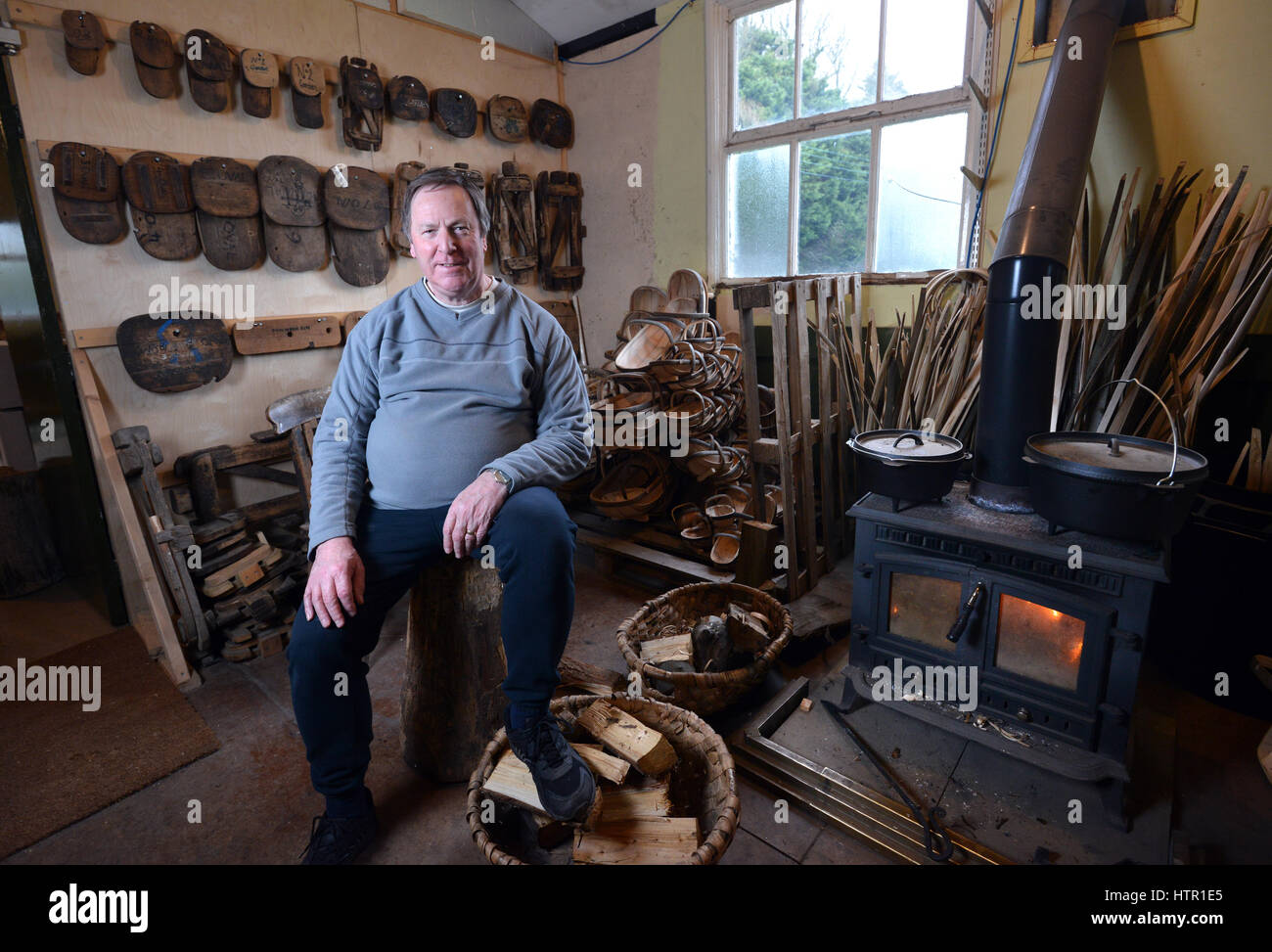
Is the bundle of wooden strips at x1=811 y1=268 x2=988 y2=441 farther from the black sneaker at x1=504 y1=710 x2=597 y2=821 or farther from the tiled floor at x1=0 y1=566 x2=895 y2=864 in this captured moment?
the black sneaker at x1=504 y1=710 x2=597 y2=821

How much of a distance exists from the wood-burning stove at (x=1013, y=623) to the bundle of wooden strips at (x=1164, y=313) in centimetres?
86

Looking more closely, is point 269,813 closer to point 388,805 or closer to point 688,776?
point 388,805

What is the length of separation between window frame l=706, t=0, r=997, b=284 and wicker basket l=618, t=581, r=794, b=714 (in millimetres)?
2095

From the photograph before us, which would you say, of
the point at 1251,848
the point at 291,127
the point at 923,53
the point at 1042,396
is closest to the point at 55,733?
the point at 291,127

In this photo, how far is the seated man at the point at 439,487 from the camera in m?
1.65

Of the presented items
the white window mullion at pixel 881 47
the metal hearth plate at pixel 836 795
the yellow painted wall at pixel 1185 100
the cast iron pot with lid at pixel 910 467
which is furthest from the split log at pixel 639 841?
the white window mullion at pixel 881 47

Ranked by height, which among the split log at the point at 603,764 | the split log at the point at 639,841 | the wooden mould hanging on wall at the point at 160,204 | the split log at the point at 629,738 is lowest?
the split log at the point at 639,841

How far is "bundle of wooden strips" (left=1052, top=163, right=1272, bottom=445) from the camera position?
2.41 meters

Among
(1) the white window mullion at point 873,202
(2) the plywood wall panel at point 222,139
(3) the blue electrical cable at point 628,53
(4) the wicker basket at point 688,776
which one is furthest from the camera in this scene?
(3) the blue electrical cable at point 628,53

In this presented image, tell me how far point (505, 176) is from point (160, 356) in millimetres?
2458

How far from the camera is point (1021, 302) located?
1.97 meters

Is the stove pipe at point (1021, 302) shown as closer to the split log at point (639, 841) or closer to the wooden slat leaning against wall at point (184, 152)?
the split log at point (639, 841)

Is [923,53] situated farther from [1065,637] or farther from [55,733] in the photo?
[55,733]

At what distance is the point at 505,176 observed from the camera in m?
4.54
